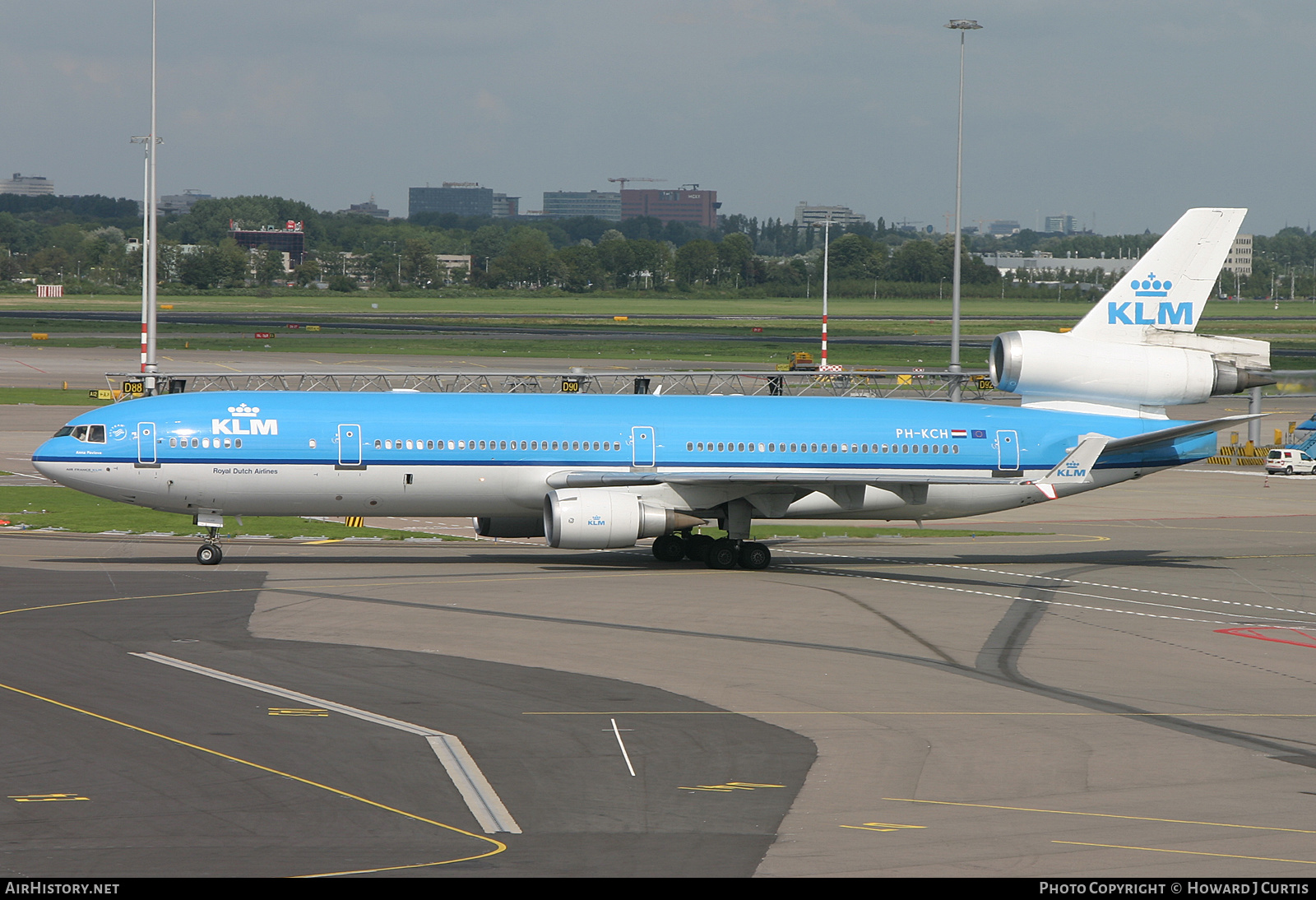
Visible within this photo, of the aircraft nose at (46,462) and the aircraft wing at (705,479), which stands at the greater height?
the aircraft nose at (46,462)

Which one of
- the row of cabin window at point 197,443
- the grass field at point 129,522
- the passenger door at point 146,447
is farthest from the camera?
the grass field at point 129,522

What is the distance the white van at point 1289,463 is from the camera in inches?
2810

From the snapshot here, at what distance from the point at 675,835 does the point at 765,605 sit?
18.3m

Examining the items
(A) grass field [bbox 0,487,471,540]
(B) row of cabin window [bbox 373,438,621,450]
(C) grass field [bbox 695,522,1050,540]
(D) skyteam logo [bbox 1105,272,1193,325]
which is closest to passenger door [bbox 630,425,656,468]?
(B) row of cabin window [bbox 373,438,621,450]

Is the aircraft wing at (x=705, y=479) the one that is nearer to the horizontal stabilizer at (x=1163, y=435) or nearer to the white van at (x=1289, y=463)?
the horizontal stabilizer at (x=1163, y=435)

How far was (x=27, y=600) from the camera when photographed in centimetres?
3378

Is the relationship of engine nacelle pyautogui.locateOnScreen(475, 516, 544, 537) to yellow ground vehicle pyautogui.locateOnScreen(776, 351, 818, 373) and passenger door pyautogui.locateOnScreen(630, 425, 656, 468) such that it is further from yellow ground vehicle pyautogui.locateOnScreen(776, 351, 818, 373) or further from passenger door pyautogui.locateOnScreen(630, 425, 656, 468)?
yellow ground vehicle pyautogui.locateOnScreen(776, 351, 818, 373)

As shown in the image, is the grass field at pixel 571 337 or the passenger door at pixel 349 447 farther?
the grass field at pixel 571 337

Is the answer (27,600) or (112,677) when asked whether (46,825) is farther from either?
(27,600)

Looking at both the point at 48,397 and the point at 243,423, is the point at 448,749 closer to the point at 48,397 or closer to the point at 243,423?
the point at 243,423

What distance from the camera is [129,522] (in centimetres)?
4884

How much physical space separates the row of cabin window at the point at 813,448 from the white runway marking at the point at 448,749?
61.3 feet

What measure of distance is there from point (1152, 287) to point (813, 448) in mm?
12320

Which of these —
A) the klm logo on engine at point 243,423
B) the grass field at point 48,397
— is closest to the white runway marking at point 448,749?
the klm logo on engine at point 243,423
